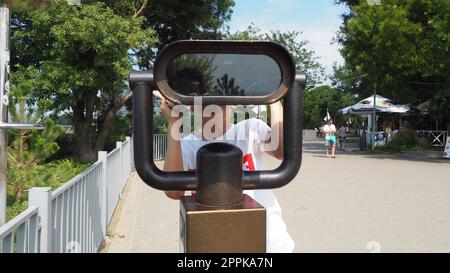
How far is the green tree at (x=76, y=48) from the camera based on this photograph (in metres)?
12.2

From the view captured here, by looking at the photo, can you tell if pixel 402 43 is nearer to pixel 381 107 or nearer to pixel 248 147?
pixel 381 107

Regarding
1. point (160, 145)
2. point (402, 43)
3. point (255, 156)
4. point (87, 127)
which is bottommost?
point (160, 145)

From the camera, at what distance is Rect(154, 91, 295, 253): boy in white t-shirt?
61.9 inches

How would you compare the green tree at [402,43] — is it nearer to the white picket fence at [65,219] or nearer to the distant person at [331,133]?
the distant person at [331,133]

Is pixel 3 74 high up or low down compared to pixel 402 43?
down

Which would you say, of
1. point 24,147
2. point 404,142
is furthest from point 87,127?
→ point 404,142

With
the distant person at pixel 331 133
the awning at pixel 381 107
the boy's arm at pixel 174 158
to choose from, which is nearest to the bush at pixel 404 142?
the awning at pixel 381 107

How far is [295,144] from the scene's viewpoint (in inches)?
51.8

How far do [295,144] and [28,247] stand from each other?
5.54 feet

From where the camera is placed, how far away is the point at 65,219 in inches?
135

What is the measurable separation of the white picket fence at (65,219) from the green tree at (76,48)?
23.5 feet

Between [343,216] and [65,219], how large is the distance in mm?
4697
